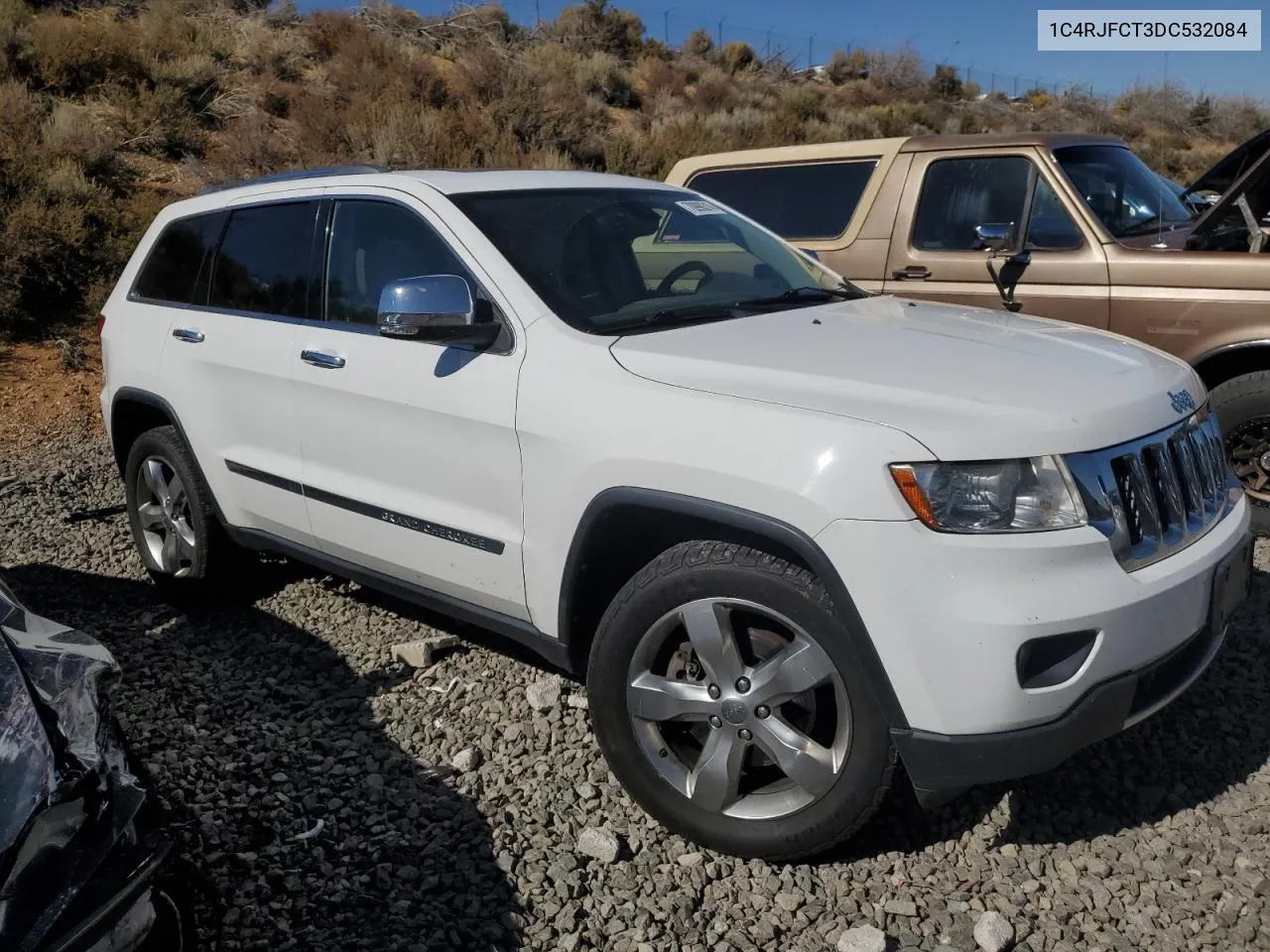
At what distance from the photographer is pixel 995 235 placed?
5.17m

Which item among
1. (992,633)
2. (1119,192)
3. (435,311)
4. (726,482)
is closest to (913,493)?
(992,633)

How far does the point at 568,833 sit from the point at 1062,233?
408 cm

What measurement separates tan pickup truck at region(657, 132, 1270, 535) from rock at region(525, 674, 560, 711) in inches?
118

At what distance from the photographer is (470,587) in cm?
339

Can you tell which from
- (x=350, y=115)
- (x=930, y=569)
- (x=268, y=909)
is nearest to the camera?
(x=930, y=569)

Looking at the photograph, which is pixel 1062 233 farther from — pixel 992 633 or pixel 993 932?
pixel 993 932

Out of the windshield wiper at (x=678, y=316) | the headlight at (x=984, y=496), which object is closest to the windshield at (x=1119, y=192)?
the windshield wiper at (x=678, y=316)

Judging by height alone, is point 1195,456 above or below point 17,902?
above

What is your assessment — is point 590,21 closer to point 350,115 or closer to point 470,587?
point 350,115

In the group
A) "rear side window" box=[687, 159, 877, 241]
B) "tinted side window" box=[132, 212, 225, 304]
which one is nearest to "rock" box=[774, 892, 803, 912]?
"tinted side window" box=[132, 212, 225, 304]

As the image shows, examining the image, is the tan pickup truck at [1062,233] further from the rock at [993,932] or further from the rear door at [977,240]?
the rock at [993,932]

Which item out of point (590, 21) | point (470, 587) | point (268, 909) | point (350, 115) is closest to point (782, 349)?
point (470, 587)

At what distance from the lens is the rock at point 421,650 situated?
4203mm

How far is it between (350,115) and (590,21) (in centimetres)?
1246
